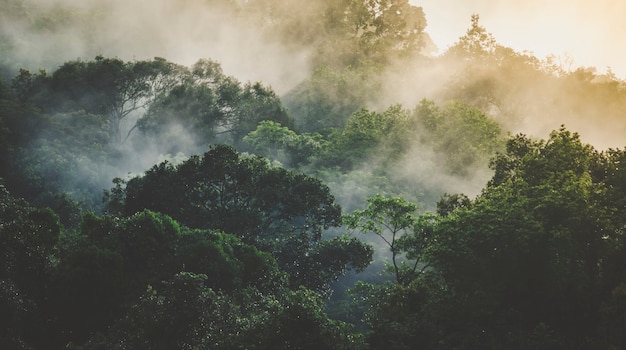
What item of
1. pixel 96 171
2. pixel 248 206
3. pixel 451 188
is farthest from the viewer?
pixel 451 188

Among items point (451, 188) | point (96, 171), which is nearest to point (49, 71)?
point (96, 171)

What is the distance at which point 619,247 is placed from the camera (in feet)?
57.7

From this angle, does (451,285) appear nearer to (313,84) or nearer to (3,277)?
(3,277)

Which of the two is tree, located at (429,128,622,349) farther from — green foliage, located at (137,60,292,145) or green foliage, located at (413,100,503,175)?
green foliage, located at (137,60,292,145)

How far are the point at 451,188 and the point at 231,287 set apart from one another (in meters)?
23.4

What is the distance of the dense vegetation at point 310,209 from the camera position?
1742 centimetres

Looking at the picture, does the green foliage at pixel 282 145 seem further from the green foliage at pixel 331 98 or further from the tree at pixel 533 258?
the tree at pixel 533 258

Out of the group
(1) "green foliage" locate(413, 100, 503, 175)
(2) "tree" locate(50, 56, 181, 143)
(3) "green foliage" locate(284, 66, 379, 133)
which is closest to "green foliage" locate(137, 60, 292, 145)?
(2) "tree" locate(50, 56, 181, 143)

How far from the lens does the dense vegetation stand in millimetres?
17422

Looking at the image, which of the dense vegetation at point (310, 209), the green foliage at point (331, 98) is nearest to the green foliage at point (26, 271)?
the dense vegetation at point (310, 209)

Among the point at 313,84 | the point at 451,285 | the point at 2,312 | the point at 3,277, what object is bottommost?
the point at 2,312

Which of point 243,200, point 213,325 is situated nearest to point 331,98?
point 243,200

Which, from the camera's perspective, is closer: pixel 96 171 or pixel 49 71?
pixel 96 171

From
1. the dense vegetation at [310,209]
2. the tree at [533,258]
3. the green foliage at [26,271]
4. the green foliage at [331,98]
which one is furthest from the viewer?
the green foliage at [331,98]
